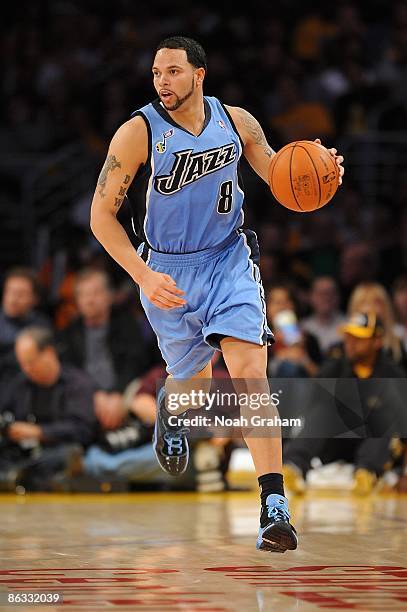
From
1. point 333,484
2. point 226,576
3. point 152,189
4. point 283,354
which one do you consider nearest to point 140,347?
point 283,354

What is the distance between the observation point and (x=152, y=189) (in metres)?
5.98

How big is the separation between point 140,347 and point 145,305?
4697 mm

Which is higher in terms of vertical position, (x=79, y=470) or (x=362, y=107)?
(x=362, y=107)

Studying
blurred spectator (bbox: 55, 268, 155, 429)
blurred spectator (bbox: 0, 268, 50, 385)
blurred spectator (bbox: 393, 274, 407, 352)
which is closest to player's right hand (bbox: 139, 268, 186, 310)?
blurred spectator (bbox: 55, 268, 155, 429)

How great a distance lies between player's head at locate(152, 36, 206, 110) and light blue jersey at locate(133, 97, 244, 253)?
0.15 meters

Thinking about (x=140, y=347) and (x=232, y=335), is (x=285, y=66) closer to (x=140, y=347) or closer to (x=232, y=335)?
(x=140, y=347)

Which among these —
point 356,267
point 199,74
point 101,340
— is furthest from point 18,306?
point 199,74

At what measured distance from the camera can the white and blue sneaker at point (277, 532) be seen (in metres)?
5.29

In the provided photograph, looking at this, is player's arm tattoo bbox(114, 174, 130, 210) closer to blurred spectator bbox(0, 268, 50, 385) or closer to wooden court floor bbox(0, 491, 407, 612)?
wooden court floor bbox(0, 491, 407, 612)

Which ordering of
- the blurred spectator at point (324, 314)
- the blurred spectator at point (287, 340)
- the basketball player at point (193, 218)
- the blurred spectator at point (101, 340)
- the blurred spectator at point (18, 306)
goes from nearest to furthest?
the basketball player at point (193, 218) < the blurred spectator at point (287, 340) < the blurred spectator at point (101, 340) < the blurred spectator at point (18, 306) < the blurred spectator at point (324, 314)

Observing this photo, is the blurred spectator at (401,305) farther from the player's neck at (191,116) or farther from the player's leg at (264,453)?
the player's leg at (264,453)

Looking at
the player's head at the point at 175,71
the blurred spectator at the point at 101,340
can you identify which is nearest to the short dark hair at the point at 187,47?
the player's head at the point at 175,71

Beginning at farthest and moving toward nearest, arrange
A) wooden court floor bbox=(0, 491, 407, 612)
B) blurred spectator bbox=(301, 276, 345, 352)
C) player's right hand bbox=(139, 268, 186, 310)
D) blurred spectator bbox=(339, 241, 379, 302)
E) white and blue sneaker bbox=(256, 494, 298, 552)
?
blurred spectator bbox=(339, 241, 379, 302), blurred spectator bbox=(301, 276, 345, 352), player's right hand bbox=(139, 268, 186, 310), white and blue sneaker bbox=(256, 494, 298, 552), wooden court floor bbox=(0, 491, 407, 612)

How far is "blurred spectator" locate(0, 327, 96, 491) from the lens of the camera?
974cm
